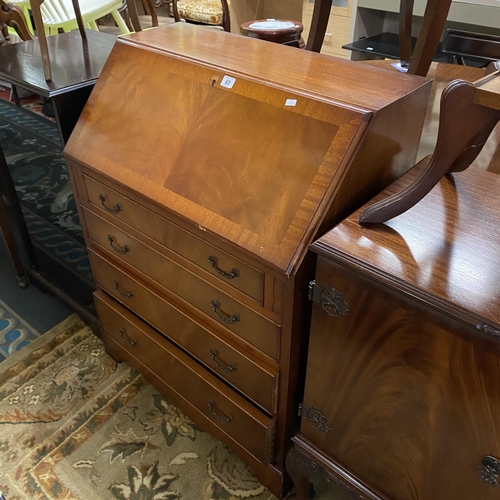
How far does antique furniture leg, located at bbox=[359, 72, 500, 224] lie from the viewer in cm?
62

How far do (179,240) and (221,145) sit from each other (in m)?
0.22

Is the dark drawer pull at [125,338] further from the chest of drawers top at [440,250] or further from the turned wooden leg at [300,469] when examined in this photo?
the chest of drawers top at [440,250]

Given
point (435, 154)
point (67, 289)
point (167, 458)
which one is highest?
point (435, 154)

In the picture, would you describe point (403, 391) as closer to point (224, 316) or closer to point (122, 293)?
point (224, 316)

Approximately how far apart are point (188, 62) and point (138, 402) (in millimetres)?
970

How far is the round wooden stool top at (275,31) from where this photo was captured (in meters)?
2.41

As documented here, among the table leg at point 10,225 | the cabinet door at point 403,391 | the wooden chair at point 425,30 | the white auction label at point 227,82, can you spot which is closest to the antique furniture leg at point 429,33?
the wooden chair at point 425,30

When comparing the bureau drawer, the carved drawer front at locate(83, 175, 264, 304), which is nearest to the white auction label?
the carved drawer front at locate(83, 175, 264, 304)

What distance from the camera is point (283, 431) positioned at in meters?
1.05

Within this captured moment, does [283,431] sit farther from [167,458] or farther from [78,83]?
[78,83]

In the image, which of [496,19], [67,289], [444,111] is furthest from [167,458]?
[496,19]

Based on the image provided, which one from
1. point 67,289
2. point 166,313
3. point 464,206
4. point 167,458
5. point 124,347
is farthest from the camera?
point 67,289

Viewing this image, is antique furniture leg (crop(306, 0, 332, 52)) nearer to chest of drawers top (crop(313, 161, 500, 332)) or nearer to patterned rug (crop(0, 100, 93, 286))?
chest of drawers top (crop(313, 161, 500, 332))

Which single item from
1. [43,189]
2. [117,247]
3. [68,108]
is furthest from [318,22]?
[43,189]
